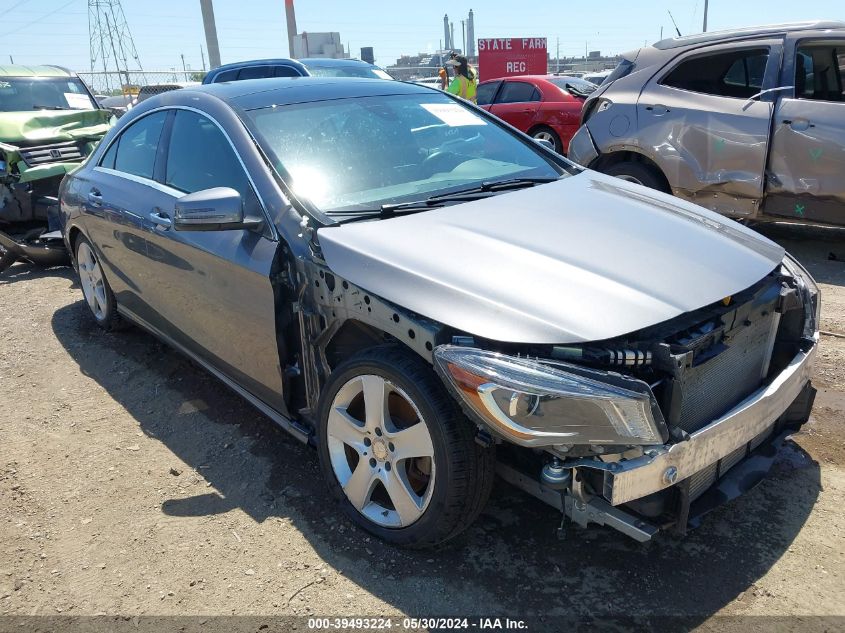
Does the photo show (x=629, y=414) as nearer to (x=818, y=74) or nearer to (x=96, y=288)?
(x=96, y=288)

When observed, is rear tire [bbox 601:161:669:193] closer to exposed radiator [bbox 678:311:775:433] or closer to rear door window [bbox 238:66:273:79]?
exposed radiator [bbox 678:311:775:433]

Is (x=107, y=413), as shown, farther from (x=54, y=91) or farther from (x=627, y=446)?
(x=54, y=91)

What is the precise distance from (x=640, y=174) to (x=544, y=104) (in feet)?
19.7

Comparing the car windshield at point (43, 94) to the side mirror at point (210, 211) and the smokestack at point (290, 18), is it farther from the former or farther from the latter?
the smokestack at point (290, 18)

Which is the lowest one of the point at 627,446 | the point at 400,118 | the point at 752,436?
the point at 752,436

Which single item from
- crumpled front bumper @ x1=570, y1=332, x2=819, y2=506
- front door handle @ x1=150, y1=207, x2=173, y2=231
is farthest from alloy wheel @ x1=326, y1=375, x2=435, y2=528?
front door handle @ x1=150, y1=207, x2=173, y2=231

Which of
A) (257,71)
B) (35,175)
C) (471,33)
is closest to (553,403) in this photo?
(35,175)

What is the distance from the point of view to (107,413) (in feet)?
12.8

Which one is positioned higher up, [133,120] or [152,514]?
[133,120]

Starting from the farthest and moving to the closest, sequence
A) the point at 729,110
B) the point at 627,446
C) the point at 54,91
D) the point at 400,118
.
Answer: the point at 54,91
the point at 729,110
the point at 400,118
the point at 627,446

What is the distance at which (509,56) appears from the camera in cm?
2339

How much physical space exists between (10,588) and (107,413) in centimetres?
141

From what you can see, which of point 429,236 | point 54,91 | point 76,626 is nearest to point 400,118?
point 429,236

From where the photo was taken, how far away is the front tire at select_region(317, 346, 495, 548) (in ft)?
7.57
